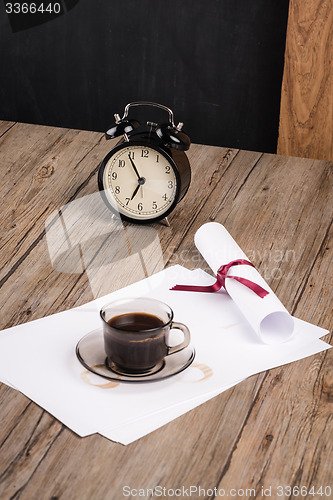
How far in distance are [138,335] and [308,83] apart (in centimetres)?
141

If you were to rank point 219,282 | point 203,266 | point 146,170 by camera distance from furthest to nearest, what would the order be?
point 146,170
point 203,266
point 219,282

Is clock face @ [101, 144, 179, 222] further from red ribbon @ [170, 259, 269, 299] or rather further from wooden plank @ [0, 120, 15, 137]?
wooden plank @ [0, 120, 15, 137]

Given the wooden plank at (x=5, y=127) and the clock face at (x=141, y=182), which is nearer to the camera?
the clock face at (x=141, y=182)

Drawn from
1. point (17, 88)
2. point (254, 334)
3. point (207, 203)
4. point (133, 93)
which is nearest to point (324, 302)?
point (254, 334)

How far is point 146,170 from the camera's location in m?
1.61

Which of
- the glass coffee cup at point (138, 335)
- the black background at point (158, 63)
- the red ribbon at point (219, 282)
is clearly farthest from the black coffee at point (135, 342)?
the black background at point (158, 63)

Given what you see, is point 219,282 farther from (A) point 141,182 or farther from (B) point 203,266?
(A) point 141,182

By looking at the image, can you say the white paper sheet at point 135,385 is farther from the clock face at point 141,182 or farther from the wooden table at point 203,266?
the clock face at point 141,182

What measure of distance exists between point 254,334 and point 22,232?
645 millimetres

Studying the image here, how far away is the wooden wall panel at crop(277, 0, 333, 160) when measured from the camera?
6.99 feet

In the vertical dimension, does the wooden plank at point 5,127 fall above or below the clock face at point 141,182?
below

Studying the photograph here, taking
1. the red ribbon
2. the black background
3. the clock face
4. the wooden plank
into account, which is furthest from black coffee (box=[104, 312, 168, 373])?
the black background

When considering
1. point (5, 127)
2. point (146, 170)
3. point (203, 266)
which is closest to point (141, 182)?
point (146, 170)

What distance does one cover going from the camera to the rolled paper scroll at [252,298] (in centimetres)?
123
